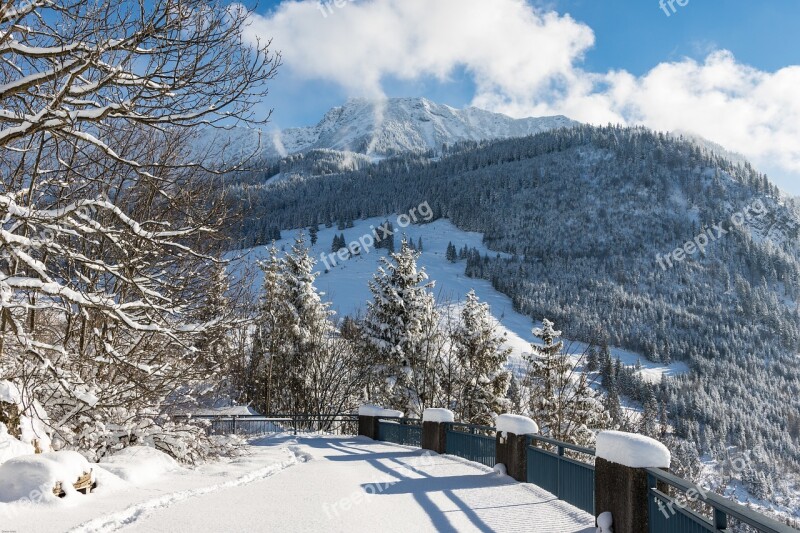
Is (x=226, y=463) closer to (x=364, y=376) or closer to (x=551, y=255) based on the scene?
(x=364, y=376)

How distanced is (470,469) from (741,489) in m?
105

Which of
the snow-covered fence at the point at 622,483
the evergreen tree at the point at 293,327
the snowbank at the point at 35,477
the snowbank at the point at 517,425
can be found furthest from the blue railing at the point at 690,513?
the evergreen tree at the point at 293,327

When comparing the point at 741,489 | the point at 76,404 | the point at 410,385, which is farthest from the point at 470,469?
the point at 741,489

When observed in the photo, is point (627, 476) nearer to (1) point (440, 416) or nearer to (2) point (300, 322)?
(1) point (440, 416)

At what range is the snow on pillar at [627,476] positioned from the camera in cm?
590

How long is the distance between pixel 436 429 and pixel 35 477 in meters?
10.9

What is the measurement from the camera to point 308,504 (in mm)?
7605

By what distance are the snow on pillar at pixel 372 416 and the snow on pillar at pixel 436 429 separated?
4659 mm

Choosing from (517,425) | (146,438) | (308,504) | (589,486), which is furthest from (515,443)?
(146,438)

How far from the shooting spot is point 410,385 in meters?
29.2

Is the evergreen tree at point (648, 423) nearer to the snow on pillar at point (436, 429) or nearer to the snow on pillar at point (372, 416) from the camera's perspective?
the snow on pillar at point (372, 416)

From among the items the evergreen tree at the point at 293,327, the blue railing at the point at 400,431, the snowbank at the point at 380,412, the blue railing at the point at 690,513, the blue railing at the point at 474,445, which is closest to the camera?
the blue railing at the point at 690,513

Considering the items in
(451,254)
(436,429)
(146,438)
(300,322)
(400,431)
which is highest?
(451,254)

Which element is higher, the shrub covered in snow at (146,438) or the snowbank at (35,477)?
the snowbank at (35,477)
